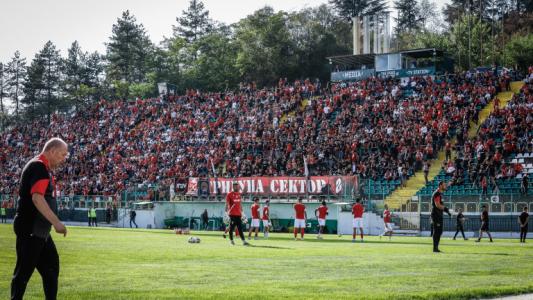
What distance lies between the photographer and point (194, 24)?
4919 inches

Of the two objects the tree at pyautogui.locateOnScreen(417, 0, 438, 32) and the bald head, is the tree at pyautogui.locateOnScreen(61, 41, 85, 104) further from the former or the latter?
the bald head

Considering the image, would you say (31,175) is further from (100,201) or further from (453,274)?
(100,201)

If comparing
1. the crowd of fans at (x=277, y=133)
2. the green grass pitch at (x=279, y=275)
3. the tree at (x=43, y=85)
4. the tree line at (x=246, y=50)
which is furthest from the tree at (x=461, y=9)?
the green grass pitch at (x=279, y=275)

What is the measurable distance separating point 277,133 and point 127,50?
231ft

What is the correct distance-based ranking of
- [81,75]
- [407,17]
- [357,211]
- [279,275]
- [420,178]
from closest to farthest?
[279,275], [357,211], [420,178], [407,17], [81,75]

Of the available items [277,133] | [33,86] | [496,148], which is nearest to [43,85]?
[33,86]

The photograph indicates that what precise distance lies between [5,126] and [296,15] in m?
63.8

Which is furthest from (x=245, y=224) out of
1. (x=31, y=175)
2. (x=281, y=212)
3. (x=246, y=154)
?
(x=31, y=175)

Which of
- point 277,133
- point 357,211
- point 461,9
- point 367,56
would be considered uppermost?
point 461,9

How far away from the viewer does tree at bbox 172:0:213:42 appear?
408 feet

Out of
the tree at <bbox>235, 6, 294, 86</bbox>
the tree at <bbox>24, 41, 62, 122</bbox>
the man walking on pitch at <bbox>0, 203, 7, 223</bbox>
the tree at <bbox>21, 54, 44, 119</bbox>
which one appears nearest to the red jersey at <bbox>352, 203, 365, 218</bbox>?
the man walking on pitch at <bbox>0, 203, 7, 223</bbox>

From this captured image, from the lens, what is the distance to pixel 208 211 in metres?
53.0

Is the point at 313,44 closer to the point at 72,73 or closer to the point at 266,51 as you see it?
the point at 266,51

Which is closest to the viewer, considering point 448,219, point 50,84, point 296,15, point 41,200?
point 41,200
